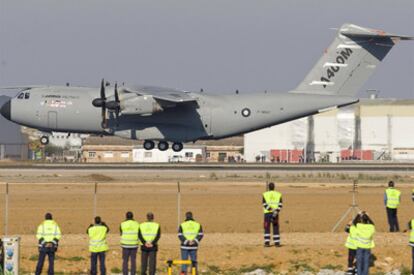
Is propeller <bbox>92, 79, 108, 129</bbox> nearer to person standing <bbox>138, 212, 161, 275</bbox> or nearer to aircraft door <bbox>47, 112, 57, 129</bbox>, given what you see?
aircraft door <bbox>47, 112, 57, 129</bbox>

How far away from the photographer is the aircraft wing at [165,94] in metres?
72.1

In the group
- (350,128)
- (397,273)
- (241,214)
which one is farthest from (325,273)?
(350,128)

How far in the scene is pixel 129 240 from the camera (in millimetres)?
29016

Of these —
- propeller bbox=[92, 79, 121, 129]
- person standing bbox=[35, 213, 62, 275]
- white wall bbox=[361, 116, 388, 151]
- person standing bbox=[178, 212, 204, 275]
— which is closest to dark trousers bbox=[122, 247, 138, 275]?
person standing bbox=[178, 212, 204, 275]

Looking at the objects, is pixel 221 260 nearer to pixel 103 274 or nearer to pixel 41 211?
pixel 103 274

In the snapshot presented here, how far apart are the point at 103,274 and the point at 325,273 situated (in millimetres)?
7201

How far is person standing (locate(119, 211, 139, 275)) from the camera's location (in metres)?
28.9

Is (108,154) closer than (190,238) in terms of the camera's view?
No

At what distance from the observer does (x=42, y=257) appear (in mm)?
29000

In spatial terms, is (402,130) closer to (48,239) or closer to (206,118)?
(206,118)

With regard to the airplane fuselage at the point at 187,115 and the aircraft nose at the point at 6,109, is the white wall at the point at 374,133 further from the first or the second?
the aircraft nose at the point at 6,109

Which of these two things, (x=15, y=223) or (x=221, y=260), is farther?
(x=15, y=223)

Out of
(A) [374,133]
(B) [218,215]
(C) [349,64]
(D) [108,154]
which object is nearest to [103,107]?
(C) [349,64]

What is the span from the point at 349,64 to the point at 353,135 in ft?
121
